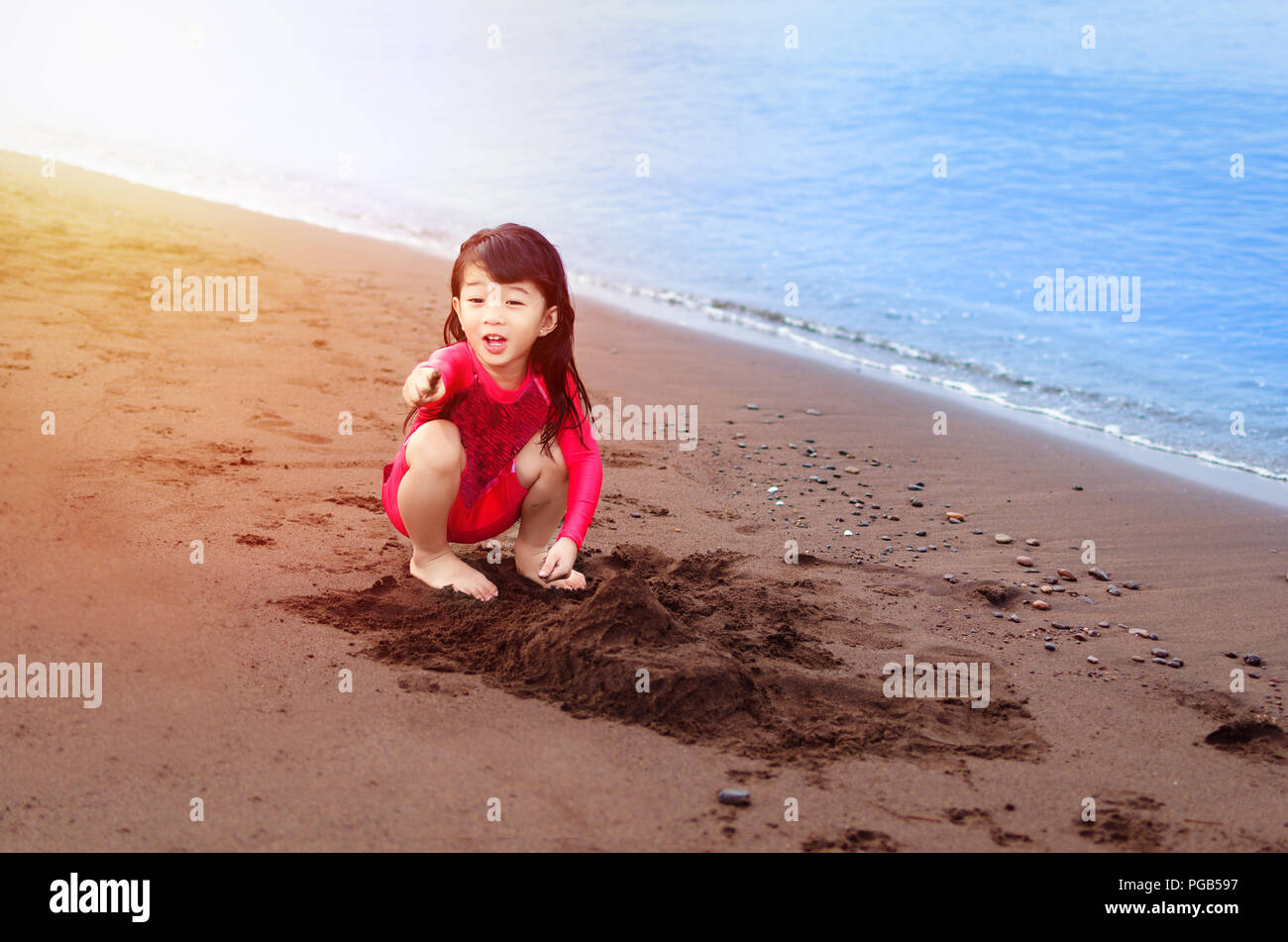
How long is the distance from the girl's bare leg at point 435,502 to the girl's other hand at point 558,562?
0.93 feet

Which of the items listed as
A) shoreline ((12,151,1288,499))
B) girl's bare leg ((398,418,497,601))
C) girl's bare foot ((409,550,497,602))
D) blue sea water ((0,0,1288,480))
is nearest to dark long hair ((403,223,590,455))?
girl's bare leg ((398,418,497,601))

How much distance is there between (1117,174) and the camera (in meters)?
13.6

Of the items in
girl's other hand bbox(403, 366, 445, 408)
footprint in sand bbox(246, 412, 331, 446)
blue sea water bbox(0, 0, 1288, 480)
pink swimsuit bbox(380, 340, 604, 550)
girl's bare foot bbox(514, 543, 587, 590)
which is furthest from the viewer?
blue sea water bbox(0, 0, 1288, 480)

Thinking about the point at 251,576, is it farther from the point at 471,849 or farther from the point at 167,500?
the point at 471,849

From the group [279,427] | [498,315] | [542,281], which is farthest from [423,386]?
[279,427]

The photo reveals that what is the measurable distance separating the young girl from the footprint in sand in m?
1.41

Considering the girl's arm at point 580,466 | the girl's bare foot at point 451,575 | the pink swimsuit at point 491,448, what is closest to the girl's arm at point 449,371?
the pink swimsuit at point 491,448

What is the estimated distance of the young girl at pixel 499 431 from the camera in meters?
3.29

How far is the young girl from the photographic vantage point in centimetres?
329

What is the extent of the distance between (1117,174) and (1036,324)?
6231mm

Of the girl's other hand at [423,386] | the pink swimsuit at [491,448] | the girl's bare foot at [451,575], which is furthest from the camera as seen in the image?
the girl's bare foot at [451,575]

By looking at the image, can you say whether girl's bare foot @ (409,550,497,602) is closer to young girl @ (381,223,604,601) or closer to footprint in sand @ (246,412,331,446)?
young girl @ (381,223,604,601)

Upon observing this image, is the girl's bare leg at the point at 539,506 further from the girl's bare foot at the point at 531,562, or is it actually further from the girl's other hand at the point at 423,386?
the girl's other hand at the point at 423,386

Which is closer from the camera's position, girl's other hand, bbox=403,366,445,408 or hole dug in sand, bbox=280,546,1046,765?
hole dug in sand, bbox=280,546,1046,765
